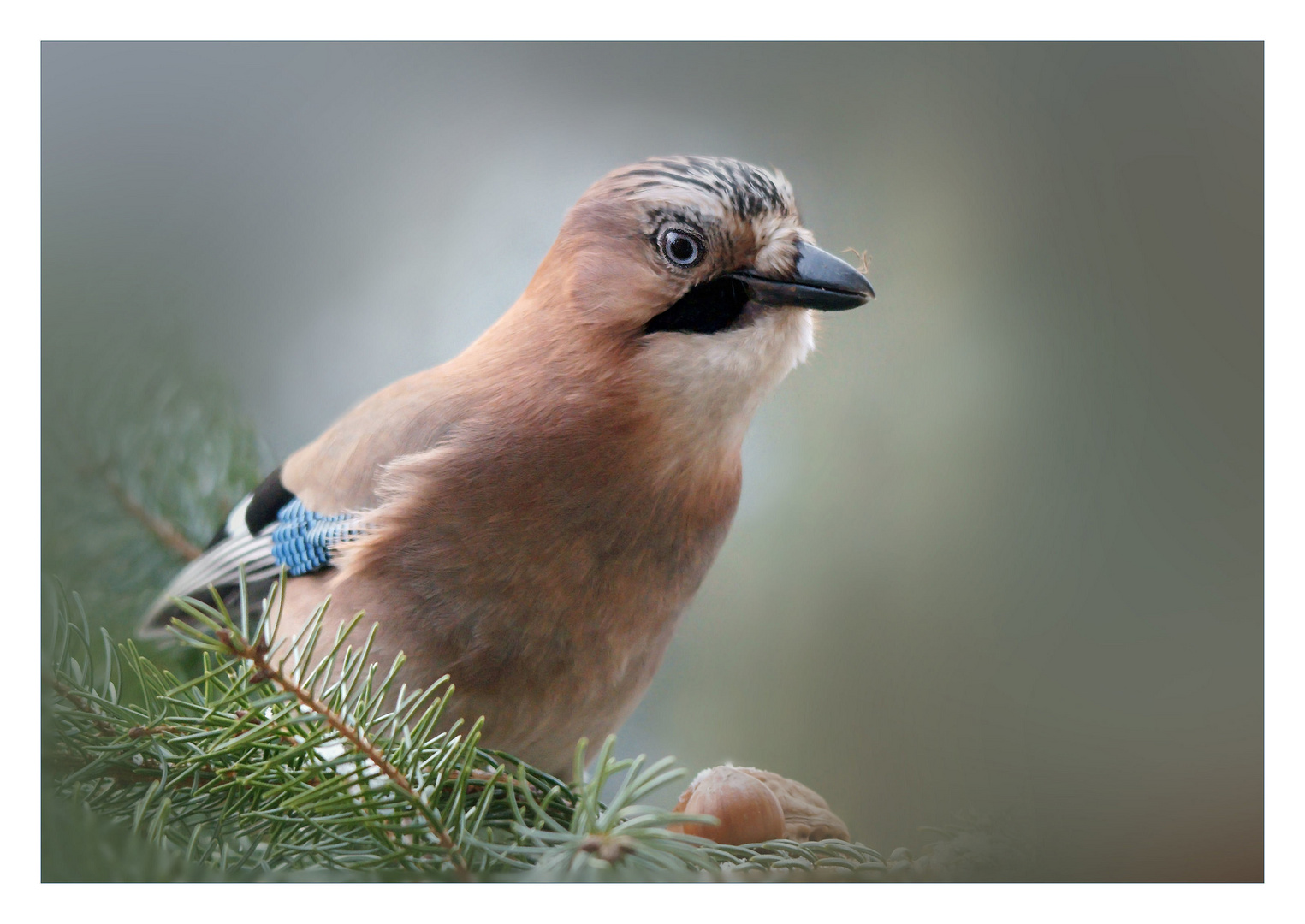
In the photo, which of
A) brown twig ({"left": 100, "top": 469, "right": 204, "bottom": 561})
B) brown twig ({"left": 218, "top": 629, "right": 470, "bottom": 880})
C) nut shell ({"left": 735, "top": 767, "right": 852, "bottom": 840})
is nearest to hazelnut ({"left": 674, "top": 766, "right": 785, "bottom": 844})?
nut shell ({"left": 735, "top": 767, "right": 852, "bottom": 840})

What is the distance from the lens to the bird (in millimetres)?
1255

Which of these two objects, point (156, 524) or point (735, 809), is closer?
point (735, 809)

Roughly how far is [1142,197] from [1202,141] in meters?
0.11

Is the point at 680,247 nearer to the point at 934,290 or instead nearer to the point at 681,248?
the point at 681,248

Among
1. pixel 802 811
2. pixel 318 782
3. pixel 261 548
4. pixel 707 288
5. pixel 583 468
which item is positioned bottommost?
pixel 802 811

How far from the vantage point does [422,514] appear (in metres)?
1.28

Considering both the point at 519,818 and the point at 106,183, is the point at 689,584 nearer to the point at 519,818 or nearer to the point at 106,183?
the point at 519,818

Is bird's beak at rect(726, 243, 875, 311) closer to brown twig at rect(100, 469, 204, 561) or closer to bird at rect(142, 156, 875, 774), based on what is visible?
bird at rect(142, 156, 875, 774)

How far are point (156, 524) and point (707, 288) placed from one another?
844mm

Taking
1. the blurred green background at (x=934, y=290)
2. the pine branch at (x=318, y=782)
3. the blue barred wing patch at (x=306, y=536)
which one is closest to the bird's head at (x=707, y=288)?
the blurred green background at (x=934, y=290)

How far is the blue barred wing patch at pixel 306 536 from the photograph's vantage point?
4.34 ft

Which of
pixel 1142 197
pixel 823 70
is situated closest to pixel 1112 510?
pixel 1142 197

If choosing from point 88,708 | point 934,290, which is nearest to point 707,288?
point 934,290

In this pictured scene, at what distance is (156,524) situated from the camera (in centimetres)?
151
